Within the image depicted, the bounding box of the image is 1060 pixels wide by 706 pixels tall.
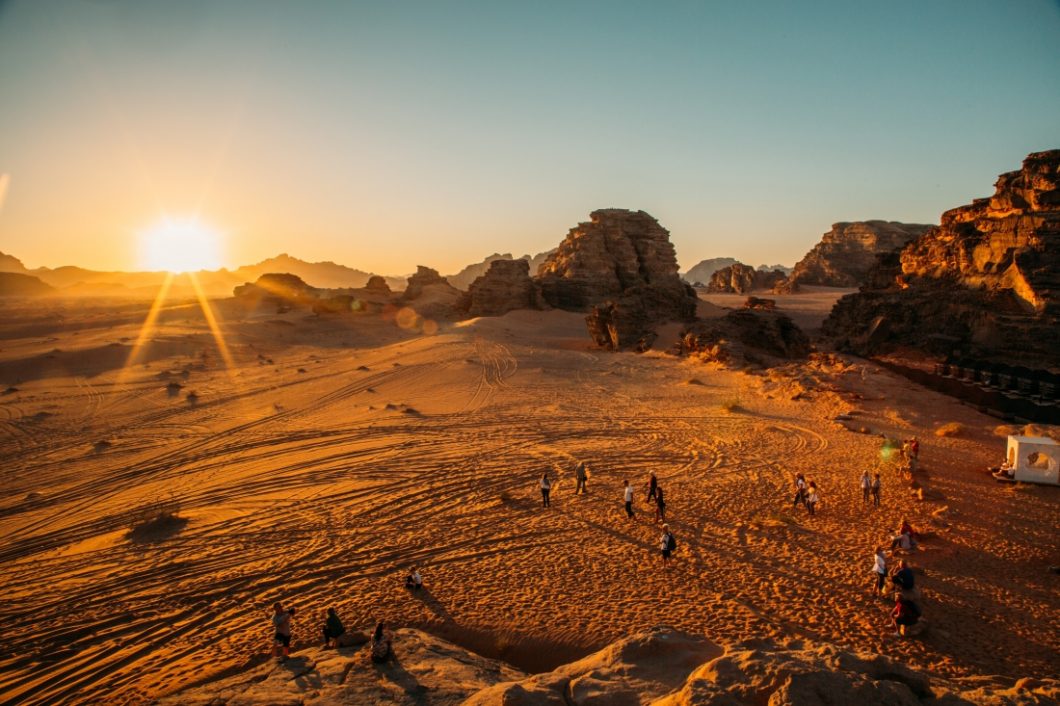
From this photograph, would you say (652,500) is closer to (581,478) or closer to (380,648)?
(581,478)

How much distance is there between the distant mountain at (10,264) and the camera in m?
162

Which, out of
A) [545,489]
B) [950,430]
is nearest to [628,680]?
[545,489]

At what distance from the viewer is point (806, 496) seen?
43.7 ft

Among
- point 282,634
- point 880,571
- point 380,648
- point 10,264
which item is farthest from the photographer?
point 10,264

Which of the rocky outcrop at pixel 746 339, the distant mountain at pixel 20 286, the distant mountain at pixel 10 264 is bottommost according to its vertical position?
the rocky outcrop at pixel 746 339

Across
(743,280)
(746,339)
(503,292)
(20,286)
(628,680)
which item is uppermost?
(20,286)

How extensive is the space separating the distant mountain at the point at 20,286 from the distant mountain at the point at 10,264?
285ft

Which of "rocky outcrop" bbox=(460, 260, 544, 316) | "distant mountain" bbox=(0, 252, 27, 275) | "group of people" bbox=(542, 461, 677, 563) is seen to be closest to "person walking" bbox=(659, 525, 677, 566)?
"group of people" bbox=(542, 461, 677, 563)

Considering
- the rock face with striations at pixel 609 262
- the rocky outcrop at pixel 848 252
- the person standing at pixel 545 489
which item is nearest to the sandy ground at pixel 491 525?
the person standing at pixel 545 489

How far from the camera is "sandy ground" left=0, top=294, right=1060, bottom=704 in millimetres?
8984

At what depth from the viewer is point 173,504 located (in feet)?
46.4

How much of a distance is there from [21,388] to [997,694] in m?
38.8

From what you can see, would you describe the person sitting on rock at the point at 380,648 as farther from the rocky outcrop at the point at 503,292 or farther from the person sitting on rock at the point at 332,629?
the rocky outcrop at the point at 503,292

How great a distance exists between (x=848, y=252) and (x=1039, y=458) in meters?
75.5
